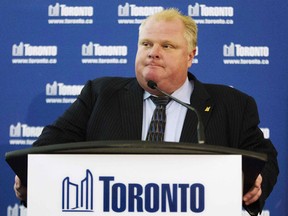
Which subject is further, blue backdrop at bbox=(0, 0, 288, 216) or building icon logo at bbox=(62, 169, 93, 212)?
blue backdrop at bbox=(0, 0, 288, 216)

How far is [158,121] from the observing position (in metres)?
2.44

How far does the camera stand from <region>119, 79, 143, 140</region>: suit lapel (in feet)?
7.83

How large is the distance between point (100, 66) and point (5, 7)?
758 millimetres

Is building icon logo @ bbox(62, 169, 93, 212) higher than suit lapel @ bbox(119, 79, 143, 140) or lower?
lower

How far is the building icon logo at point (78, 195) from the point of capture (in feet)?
4.43

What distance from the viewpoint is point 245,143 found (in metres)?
2.42

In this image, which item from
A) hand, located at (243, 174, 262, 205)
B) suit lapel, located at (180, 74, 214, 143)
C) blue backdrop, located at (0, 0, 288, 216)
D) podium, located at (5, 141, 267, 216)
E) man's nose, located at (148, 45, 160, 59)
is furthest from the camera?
blue backdrop, located at (0, 0, 288, 216)

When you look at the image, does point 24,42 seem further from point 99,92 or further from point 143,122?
point 143,122

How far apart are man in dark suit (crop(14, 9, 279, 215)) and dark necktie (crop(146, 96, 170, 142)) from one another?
24mm

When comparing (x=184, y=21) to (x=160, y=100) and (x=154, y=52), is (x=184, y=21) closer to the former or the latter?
(x=154, y=52)

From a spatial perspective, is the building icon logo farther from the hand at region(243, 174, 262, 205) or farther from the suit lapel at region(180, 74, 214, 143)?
the suit lapel at region(180, 74, 214, 143)

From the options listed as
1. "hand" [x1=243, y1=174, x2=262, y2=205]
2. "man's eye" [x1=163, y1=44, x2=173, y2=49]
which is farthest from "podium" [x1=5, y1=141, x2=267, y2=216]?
"man's eye" [x1=163, y1=44, x2=173, y2=49]

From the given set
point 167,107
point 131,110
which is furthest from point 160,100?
point 131,110

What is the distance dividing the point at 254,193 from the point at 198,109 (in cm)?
76
